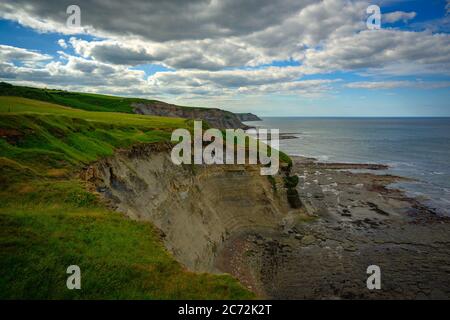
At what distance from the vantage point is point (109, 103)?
3890 inches

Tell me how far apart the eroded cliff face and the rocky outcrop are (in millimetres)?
71456

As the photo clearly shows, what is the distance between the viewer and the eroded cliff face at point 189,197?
959 inches

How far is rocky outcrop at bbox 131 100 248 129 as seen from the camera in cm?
10677

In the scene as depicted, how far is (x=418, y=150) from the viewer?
105688 millimetres

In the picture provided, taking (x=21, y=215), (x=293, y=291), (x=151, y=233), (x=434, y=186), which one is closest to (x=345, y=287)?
(x=293, y=291)

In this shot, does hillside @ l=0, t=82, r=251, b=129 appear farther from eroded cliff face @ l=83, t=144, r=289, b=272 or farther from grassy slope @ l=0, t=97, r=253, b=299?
grassy slope @ l=0, t=97, r=253, b=299

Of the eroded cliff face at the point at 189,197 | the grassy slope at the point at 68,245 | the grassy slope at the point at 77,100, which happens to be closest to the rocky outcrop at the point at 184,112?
the grassy slope at the point at 77,100

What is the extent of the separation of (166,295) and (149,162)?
21869 mm

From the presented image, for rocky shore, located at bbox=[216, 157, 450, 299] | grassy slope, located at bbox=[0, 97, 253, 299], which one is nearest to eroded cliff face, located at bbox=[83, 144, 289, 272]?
rocky shore, located at bbox=[216, 157, 450, 299]

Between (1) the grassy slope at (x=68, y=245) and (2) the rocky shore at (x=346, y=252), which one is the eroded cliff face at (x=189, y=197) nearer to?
(2) the rocky shore at (x=346, y=252)

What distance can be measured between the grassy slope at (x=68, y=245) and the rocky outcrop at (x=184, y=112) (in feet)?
281

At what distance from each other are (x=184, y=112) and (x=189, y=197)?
9482 centimetres

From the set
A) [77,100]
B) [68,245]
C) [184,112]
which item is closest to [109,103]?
[77,100]

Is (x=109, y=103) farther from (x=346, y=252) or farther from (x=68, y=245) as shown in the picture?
(x=68, y=245)
